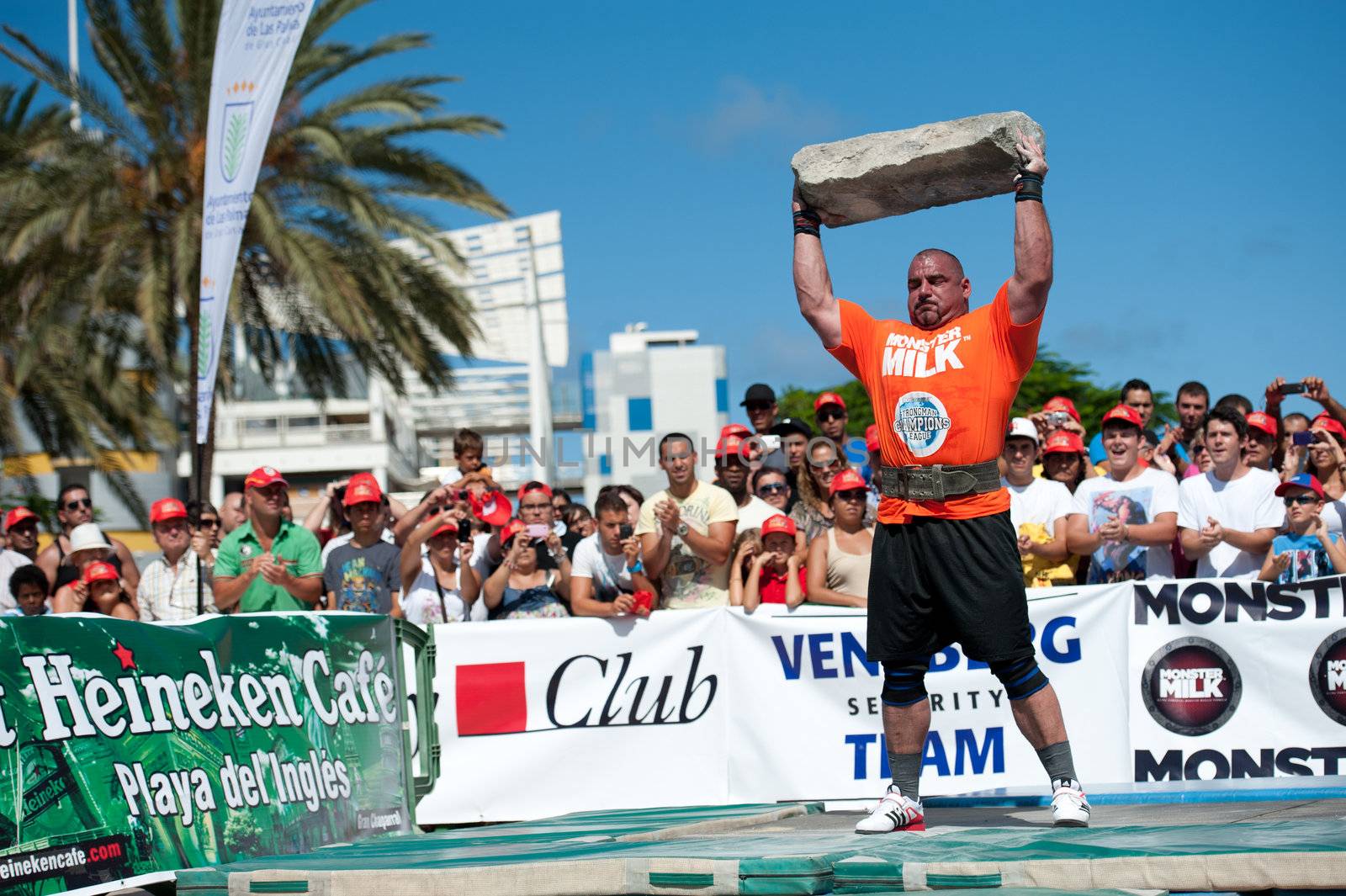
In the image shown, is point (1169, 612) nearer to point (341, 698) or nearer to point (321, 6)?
point (341, 698)

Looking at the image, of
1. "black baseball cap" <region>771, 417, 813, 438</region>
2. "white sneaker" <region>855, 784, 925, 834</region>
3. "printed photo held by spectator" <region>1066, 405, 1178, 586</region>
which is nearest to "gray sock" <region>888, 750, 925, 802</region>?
"white sneaker" <region>855, 784, 925, 834</region>

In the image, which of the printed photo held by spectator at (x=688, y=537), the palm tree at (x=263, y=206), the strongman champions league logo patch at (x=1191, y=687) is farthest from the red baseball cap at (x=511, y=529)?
the palm tree at (x=263, y=206)

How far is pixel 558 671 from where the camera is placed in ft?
29.1

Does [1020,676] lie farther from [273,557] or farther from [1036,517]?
[273,557]

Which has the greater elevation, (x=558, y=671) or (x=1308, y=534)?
(x=1308, y=534)

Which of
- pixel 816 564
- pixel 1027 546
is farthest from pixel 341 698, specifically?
pixel 1027 546

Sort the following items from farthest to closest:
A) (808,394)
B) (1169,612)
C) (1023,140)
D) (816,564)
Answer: (808,394)
(816,564)
(1169,612)
(1023,140)

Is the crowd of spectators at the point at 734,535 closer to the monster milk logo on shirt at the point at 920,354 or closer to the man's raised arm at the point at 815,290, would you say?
the man's raised arm at the point at 815,290

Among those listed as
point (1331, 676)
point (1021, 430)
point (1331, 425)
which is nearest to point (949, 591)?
point (1331, 676)

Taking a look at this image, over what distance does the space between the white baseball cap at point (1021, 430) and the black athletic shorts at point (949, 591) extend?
3554 millimetres

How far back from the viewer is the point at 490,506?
998cm

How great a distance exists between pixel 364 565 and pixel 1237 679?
5.22 metres

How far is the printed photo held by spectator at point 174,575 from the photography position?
9.69 meters

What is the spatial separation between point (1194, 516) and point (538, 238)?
39667 millimetres
